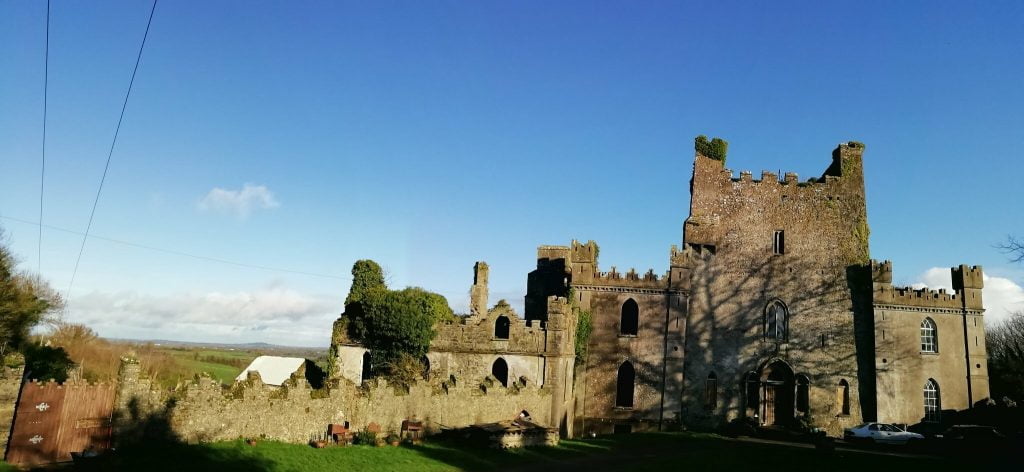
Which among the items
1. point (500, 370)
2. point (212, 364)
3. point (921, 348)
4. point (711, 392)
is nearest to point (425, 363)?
point (500, 370)

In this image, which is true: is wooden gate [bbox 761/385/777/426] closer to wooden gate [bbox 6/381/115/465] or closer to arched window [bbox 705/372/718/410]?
arched window [bbox 705/372/718/410]

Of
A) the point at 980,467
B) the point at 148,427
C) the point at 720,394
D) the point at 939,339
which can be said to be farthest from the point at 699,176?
the point at 148,427

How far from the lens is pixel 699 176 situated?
38.8 metres

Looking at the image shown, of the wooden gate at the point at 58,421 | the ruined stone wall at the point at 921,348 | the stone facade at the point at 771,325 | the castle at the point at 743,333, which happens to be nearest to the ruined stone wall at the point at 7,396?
the wooden gate at the point at 58,421

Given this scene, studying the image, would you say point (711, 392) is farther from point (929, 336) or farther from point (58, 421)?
point (58, 421)

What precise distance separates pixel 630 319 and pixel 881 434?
42.2ft

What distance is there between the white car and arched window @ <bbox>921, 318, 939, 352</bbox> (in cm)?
699

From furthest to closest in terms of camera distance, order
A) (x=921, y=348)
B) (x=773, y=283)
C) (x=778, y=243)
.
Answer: (x=778, y=243)
(x=773, y=283)
(x=921, y=348)

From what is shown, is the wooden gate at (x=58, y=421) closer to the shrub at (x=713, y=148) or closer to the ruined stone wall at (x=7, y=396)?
the ruined stone wall at (x=7, y=396)

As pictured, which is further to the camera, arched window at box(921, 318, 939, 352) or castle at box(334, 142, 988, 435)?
arched window at box(921, 318, 939, 352)

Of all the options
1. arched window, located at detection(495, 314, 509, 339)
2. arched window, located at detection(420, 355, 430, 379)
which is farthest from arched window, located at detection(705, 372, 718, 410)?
arched window, located at detection(420, 355, 430, 379)

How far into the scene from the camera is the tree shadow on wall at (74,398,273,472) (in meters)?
16.9

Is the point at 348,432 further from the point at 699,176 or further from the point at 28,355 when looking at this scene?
the point at 699,176

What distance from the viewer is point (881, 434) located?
30016mm
